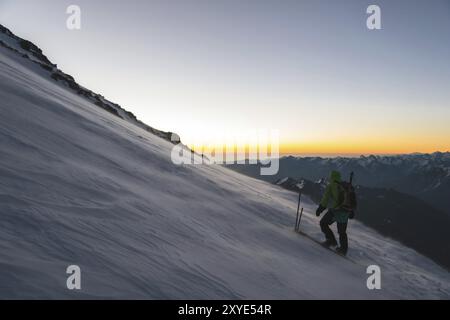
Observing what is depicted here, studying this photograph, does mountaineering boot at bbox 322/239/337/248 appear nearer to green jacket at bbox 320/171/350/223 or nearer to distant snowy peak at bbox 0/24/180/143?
green jacket at bbox 320/171/350/223

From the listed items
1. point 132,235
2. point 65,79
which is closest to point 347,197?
point 132,235

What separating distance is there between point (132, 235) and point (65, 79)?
34.8 meters

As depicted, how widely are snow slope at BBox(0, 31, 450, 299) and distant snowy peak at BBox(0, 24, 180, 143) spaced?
72.6 ft

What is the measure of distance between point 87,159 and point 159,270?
581 cm

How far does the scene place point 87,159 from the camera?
1034 centimetres

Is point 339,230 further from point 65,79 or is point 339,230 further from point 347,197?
point 65,79

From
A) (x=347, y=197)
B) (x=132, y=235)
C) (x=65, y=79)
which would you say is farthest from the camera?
(x=65, y=79)

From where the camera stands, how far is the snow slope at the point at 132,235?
4832mm

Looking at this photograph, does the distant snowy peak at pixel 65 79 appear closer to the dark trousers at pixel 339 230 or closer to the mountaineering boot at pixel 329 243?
the dark trousers at pixel 339 230

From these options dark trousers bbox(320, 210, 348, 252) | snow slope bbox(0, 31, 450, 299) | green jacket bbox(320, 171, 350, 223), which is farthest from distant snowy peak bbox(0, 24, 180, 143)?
green jacket bbox(320, 171, 350, 223)

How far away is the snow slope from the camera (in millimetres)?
4832

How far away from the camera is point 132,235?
6555 mm

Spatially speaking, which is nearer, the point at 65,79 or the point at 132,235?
the point at 132,235
